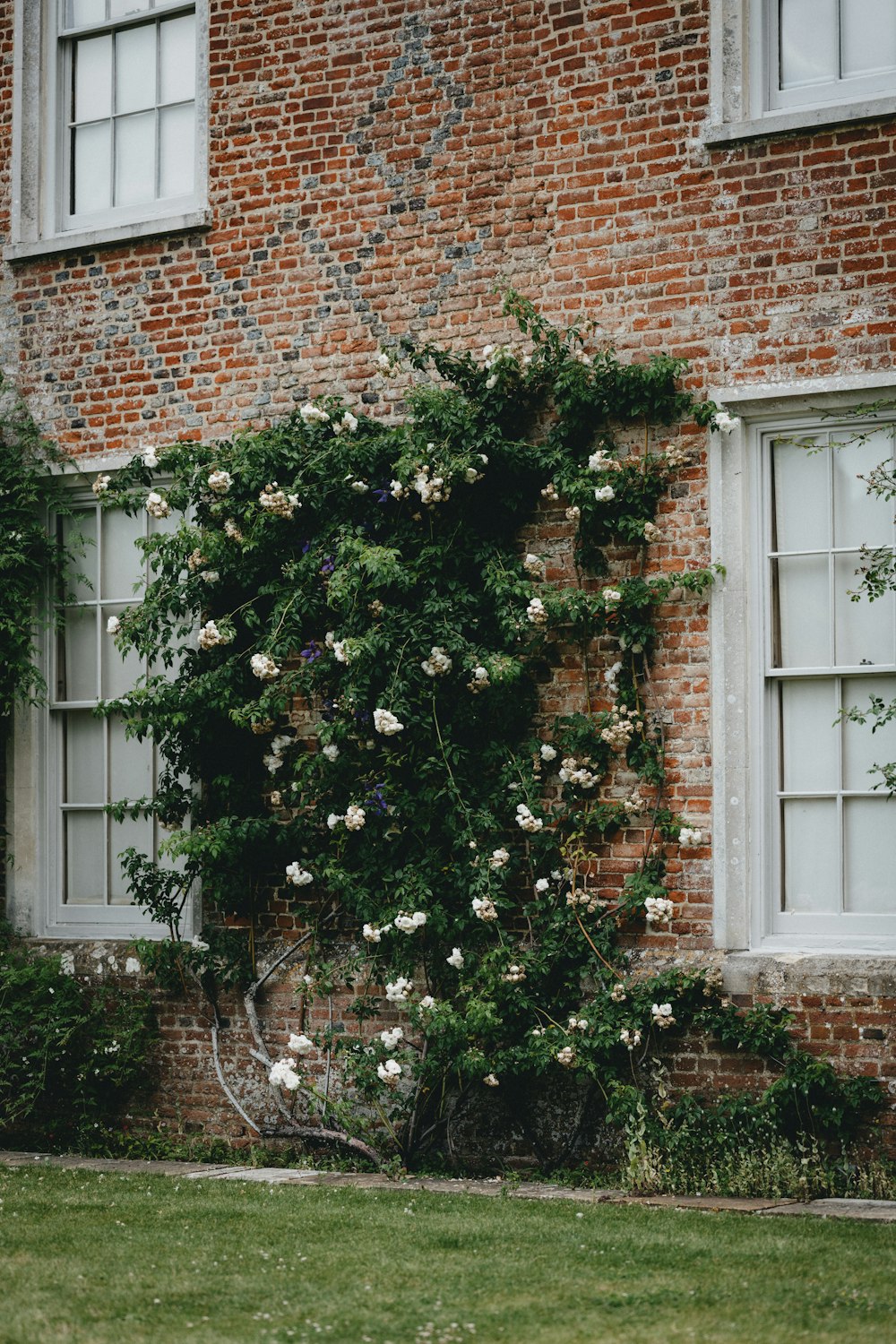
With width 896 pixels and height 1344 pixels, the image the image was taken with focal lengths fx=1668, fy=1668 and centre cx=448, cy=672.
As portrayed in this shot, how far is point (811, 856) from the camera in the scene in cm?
749

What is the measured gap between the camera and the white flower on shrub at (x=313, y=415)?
823 centimetres

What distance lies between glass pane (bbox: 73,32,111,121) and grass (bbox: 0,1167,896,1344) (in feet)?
20.0

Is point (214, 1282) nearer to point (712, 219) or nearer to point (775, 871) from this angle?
point (775, 871)

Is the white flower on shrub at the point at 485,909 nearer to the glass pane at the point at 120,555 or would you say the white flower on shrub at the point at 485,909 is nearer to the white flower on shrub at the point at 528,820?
the white flower on shrub at the point at 528,820

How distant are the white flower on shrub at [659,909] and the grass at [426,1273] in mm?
1328

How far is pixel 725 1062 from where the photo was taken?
24.1 feet

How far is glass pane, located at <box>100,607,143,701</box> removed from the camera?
9.33 metres

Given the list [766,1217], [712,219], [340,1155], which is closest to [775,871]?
[766,1217]

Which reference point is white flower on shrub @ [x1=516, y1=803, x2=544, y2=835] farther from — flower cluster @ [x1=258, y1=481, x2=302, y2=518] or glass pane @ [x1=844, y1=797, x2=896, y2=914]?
flower cluster @ [x1=258, y1=481, x2=302, y2=518]

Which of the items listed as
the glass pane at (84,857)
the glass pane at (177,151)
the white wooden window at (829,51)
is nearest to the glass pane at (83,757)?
the glass pane at (84,857)

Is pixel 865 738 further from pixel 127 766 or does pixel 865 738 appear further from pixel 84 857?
pixel 84 857

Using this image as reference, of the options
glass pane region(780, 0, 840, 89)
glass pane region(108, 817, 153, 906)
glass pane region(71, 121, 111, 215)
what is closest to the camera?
glass pane region(780, 0, 840, 89)

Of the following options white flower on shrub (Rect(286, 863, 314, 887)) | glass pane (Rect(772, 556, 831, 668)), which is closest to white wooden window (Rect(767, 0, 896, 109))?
glass pane (Rect(772, 556, 831, 668))

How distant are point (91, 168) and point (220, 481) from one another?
2.57 meters
